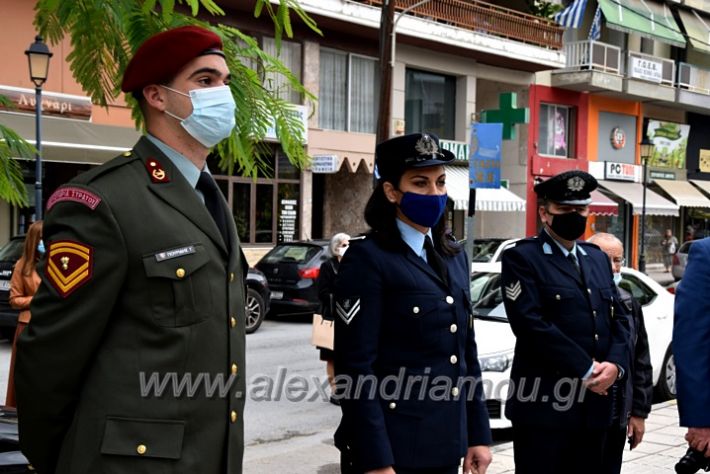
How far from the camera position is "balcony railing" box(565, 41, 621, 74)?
101 feet

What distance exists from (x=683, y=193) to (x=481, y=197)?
501 inches

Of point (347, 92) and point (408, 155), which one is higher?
point (347, 92)

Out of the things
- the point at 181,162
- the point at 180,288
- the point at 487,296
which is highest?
the point at 181,162

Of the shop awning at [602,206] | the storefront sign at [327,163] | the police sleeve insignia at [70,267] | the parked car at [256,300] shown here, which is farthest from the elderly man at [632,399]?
the shop awning at [602,206]

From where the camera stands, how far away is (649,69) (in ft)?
110

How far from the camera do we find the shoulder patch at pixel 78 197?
2.31 metres

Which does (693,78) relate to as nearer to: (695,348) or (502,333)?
(502,333)

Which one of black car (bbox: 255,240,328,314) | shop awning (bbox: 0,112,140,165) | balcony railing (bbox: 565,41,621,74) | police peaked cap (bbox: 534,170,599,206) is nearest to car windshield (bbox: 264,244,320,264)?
black car (bbox: 255,240,328,314)

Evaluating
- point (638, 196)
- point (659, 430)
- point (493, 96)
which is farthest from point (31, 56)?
point (638, 196)

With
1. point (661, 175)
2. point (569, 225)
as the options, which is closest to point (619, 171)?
point (661, 175)

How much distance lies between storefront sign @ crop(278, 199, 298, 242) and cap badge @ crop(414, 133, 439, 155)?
64.3 ft

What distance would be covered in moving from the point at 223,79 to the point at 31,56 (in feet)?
36.5

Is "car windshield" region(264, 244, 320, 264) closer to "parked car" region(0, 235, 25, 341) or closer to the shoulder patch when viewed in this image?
"parked car" region(0, 235, 25, 341)

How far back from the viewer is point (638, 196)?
107 ft
